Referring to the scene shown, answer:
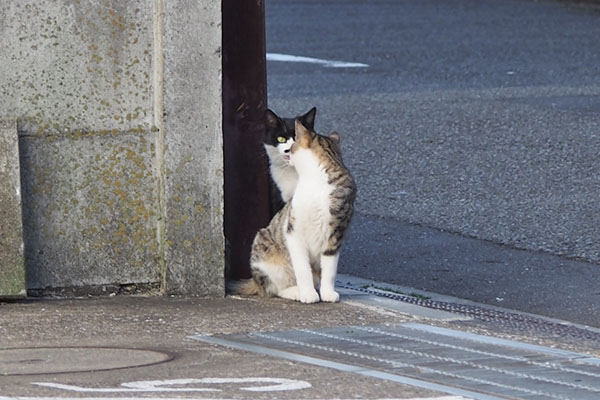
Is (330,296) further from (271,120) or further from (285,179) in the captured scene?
(271,120)

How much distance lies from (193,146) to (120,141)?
14.2 inches

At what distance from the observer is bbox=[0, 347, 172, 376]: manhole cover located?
4977 millimetres

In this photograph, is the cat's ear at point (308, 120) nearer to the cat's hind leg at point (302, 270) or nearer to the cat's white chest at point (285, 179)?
the cat's white chest at point (285, 179)

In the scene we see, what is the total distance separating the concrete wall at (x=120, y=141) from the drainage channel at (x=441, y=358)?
37.7 inches

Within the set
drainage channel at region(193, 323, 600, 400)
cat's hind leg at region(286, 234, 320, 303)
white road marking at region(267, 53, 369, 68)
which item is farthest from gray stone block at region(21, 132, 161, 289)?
white road marking at region(267, 53, 369, 68)

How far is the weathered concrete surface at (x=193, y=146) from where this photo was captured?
20.6 ft

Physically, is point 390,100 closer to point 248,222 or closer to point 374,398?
point 248,222

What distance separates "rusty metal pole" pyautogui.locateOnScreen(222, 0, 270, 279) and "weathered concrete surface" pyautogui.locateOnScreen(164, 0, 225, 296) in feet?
1.18

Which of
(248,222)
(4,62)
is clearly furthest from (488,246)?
(4,62)

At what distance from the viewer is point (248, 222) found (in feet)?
22.7

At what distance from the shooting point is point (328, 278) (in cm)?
642

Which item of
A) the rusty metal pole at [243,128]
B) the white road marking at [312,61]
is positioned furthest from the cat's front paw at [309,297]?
the white road marking at [312,61]

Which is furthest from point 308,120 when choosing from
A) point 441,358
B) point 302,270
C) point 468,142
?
point 468,142

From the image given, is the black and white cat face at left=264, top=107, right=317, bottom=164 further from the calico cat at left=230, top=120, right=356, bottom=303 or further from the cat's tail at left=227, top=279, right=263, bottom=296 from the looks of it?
the cat's tail at left=227, top=279, right=263, bottom=296
